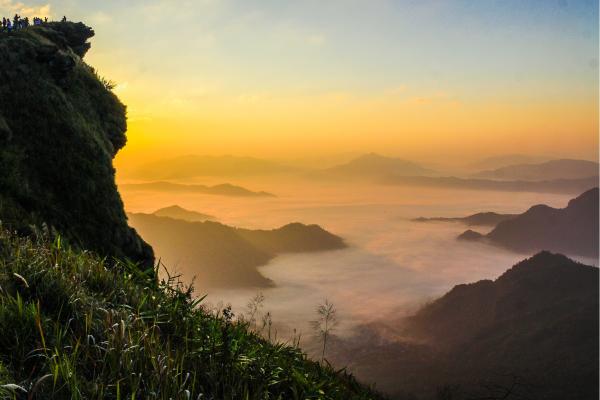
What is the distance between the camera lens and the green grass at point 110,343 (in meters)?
4.25

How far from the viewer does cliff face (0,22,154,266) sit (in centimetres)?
1190

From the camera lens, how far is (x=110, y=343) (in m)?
4.67

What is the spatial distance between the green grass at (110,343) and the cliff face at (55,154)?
5.66 meters

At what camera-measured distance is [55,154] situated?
13.6 m

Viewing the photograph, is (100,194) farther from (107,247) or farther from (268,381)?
(268,381)

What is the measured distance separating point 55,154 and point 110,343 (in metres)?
11.0

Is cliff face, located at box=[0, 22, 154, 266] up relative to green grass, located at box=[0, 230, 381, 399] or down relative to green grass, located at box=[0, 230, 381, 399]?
up

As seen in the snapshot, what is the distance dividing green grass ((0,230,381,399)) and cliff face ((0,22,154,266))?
5.66 m

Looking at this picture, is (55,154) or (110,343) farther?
(55,154)

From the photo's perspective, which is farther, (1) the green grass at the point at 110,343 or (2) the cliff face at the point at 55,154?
(2) the cliff face at the point at 55,154

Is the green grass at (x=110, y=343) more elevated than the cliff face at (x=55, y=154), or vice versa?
the cliff face at (x=55, y=154)

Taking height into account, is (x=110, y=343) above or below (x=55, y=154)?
below

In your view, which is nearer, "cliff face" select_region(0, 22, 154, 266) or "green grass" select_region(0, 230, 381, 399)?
"green grass" select_region(0, 230, 381, 399)

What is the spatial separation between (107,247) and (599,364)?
226927 mm
